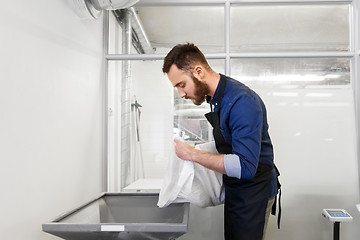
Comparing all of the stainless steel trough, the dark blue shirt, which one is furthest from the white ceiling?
the stainless steel trough

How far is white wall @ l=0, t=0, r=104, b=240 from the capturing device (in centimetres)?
115

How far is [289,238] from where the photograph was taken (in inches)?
84.6

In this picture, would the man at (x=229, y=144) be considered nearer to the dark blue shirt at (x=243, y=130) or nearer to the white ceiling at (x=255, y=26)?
the dark blue shirt at (x=243, y=130)

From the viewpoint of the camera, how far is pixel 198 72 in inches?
55.4

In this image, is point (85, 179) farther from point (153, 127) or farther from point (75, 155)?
point (153, 127)

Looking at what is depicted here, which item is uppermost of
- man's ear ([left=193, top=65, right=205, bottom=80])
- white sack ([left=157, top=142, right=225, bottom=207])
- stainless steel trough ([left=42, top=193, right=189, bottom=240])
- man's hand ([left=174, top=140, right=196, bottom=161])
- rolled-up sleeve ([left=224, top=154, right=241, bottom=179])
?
man's ear ([left=193, top=65, right=205, bottom=80])

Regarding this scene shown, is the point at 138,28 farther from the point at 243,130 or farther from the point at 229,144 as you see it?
the point at 243,130

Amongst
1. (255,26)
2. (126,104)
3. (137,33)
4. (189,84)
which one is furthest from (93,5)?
(255,26)

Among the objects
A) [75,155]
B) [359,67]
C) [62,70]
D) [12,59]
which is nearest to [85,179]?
[75,155]

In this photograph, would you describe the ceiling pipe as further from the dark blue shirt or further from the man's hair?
the dark blue shirt

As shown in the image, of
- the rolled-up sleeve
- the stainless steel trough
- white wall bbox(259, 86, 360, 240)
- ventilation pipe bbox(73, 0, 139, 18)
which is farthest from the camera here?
white wall bbox(259, 86, 360, 240)

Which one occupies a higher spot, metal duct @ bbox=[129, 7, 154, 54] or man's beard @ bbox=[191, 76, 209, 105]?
metal duct @ bbox=[129, 7, 154, 54]

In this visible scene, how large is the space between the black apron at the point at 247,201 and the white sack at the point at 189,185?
11 cm

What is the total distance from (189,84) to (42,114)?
673 mm
